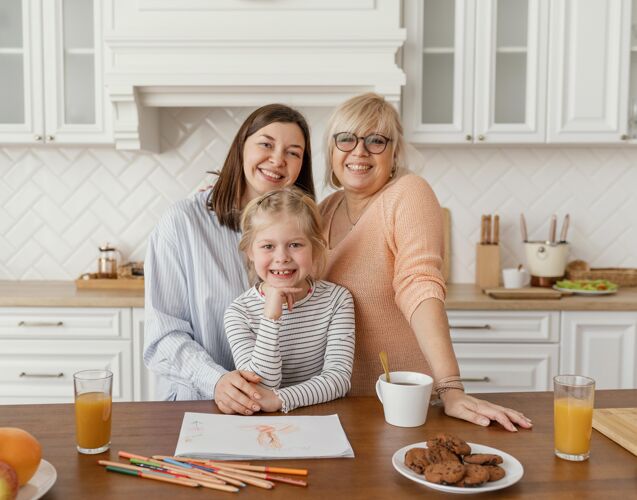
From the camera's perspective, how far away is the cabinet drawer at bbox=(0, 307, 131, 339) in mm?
2893

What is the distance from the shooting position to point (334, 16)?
9.62 ft

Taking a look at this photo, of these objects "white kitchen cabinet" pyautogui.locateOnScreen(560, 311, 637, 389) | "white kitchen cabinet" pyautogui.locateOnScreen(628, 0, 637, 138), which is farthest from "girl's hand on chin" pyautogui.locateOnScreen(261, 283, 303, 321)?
"white kitchen cabinet" pyautogui.locateOnScreen(628, 0, 637, 138)

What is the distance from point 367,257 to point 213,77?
1.49 m

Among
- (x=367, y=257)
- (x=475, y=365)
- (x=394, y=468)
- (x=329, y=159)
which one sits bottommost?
(x=475, y=365)

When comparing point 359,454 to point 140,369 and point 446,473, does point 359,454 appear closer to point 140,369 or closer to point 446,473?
point 446,473

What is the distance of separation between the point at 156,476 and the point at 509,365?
221 cm

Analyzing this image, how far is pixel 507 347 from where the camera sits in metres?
2.95

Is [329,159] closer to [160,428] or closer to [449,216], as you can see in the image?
[160,428]

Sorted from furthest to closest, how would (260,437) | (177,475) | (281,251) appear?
(281,251) → (260,437) → (177,475)

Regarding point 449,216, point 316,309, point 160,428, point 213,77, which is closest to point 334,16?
point 213,77

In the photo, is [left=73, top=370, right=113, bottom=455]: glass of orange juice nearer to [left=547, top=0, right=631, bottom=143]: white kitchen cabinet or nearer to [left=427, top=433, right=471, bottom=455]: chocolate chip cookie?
[left=427, top=433, right=471, bottom=455]: chocolate chip cookie

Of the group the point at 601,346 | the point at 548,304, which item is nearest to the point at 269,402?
the point at 548,304

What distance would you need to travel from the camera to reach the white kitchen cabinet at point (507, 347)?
2.94 metres

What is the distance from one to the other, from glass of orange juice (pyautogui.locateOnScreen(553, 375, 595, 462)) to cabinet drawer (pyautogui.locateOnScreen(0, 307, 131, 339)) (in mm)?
2120
